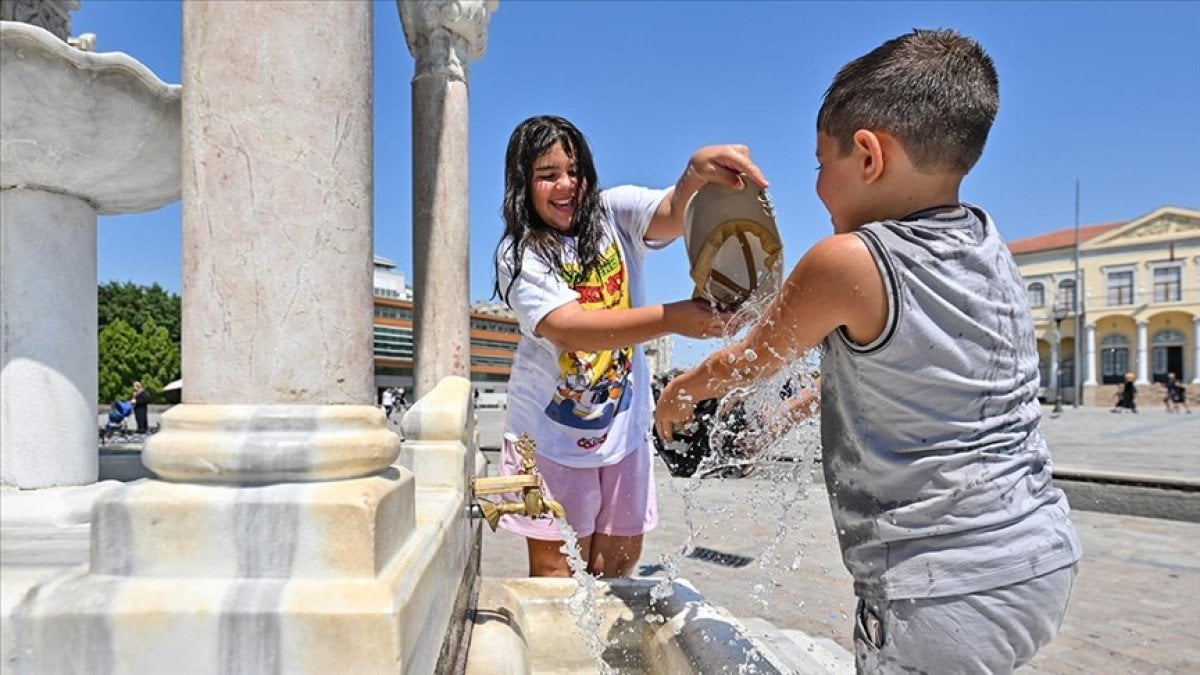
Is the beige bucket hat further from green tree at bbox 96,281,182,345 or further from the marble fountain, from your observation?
green tree at bbox 96,281,182,345

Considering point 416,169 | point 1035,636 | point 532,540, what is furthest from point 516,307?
point 416,169

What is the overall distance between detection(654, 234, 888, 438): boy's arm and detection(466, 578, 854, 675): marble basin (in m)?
0.80

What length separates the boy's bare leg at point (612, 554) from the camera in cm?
263

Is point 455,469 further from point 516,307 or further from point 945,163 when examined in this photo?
point 945,163

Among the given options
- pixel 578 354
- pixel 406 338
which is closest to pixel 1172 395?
pixel 578 354

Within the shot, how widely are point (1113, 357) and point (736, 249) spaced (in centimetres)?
6561

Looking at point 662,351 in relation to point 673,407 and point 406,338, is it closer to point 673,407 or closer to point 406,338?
point 673,407

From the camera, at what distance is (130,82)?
2137mm

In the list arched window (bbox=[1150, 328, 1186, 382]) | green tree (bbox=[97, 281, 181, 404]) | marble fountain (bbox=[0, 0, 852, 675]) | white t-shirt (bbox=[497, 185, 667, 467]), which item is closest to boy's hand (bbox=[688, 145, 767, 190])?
white t-shirt (bbox=[497, 185, 667, 467])

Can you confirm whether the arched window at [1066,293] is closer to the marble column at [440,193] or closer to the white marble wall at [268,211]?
the marble column at [440,193]

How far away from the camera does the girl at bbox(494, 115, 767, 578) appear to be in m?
2.39

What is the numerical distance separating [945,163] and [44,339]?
9.29 feet

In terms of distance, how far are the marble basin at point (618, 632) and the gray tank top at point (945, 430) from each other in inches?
26.6

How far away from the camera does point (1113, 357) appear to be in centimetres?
5609
